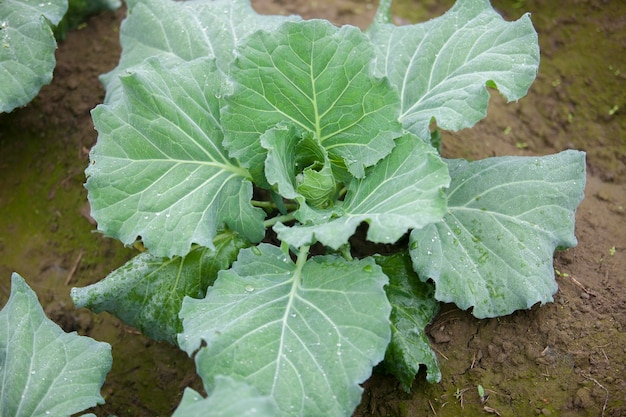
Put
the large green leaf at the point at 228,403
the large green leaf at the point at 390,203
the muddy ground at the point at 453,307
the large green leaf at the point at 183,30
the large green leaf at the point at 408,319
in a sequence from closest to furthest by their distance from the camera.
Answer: the large green leaf at the point at 228,403 → the large green leaf at the point at 390,203 → the large green leaf at the point at 408,319 → the muddy ground at the point at 453,307 → the large green leaf at the point at 183,30

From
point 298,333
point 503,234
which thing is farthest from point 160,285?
point 503,234

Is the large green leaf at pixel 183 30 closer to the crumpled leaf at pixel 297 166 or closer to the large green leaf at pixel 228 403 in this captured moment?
the crumpled leaf at pixel 297 166

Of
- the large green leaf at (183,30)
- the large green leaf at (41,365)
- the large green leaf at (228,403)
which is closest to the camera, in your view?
the large green leaf at (228,403)

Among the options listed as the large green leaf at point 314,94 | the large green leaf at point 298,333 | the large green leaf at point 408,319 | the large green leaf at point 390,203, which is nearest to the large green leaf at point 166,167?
the large green leaf at point 314,94

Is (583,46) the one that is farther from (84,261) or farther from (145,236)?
(84,261)

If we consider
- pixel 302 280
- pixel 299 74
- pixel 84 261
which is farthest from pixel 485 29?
pixel 84 261
